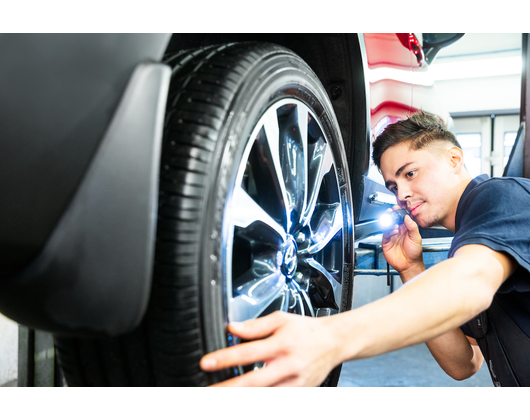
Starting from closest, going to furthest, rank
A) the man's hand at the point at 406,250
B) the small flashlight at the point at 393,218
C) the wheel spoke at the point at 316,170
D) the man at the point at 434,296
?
1. the man at the point at 434,296
2. the wheel spoke at the point at 316,170
3. the man's hand at the point at 406,250
4. the small flashlight at the point at 393,218

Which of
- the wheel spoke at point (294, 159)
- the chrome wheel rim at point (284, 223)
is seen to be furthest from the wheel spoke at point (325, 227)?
the wheel spoke at point (294, 159)

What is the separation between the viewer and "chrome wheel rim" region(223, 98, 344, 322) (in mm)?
710

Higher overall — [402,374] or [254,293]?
[254,293]

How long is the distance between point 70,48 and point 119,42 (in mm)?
58

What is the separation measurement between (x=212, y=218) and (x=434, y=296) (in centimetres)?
42

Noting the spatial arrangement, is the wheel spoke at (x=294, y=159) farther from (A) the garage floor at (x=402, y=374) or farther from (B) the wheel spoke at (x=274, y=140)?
(A) the garage floor at (x=402, y=374)

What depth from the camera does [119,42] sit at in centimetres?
51

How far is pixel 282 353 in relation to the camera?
1.92 feet

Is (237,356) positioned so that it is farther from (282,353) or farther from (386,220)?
(386,220)

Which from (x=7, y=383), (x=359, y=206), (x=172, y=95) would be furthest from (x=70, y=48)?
(x=7, y=383)

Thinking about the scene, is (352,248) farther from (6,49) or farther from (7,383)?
(7,383)

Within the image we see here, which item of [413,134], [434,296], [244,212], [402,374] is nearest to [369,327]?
[434,296]

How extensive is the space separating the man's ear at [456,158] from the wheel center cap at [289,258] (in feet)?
2.31

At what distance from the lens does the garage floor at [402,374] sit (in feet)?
7.33
